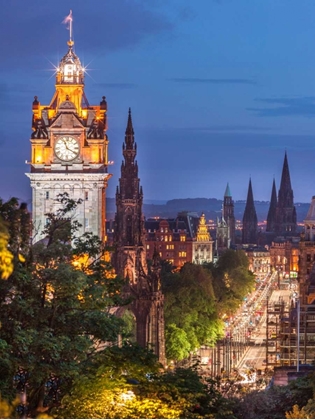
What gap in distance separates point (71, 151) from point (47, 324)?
6020cm

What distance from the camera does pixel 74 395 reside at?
4225 cm

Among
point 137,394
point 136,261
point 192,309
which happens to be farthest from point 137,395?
point 192,309

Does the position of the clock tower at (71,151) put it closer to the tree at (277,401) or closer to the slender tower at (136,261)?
the slender tower at (136,261)

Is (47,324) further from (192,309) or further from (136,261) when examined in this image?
(192,309)

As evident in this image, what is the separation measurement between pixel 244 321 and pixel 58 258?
103247mm

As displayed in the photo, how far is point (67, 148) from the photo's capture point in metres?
103

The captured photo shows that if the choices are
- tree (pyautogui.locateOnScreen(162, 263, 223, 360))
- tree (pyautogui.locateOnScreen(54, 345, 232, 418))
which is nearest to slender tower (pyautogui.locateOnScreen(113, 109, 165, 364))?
tree (pyautogui.locateOnScreen(162, 263, 223, 360))

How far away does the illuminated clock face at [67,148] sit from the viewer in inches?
4053

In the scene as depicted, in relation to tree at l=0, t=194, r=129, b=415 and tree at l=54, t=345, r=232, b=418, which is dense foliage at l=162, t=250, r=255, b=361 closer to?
tree at l=54, t=345, r=232, b=418

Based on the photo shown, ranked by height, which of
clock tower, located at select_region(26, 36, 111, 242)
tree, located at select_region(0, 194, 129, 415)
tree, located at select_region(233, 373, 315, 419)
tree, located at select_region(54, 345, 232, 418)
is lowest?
tree, located at select_region(233, 373, 315, 419)

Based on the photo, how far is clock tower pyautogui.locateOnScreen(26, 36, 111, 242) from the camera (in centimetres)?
10200

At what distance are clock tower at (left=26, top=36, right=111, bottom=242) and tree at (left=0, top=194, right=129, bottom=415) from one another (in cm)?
5556

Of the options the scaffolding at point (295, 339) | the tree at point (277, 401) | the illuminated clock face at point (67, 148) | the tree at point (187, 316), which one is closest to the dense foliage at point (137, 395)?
the tree at point (277, 401)

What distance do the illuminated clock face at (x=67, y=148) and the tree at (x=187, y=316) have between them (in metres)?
15.0
